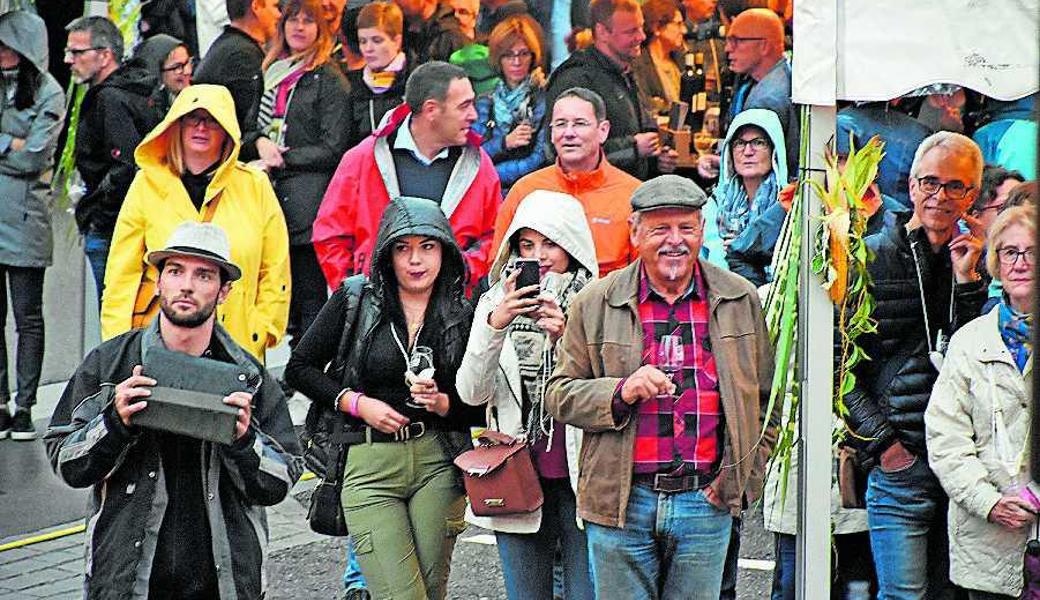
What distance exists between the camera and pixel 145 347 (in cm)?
537

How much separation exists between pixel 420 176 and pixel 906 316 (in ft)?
8.52

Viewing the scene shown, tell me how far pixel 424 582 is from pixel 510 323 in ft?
3.32

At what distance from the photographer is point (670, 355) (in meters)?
5.38

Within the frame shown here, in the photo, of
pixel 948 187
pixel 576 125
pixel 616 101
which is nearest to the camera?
pixel 948 187

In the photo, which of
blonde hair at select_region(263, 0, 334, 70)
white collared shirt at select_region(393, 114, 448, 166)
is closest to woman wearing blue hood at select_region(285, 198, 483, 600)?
white collared shirt at select_region(393, 114, 448, 166)

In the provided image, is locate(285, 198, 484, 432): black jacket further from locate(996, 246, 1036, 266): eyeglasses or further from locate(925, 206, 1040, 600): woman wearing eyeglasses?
locate(996, 246, 1036, 266): eyeglasses

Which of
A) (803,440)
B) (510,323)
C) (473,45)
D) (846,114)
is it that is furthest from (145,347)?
(473,45)

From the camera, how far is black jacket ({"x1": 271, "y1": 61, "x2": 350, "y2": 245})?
925 cm

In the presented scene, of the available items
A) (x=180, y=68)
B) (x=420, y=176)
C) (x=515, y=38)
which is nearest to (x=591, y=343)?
(x=420, y=176)

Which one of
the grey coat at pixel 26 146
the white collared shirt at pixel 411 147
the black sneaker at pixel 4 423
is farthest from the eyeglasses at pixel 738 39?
the black sneaker at pixel 4 423

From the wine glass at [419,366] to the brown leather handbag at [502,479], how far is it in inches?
11.4

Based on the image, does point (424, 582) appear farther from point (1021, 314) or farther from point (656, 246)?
point (1021, 314)

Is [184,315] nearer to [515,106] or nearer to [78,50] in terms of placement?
[515,106]

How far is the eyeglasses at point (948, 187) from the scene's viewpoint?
20.0 feet
